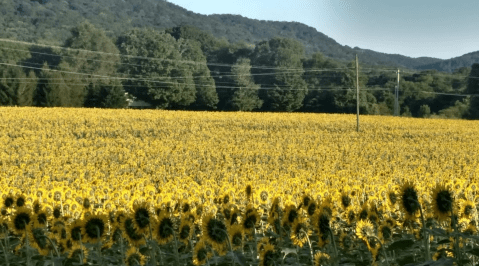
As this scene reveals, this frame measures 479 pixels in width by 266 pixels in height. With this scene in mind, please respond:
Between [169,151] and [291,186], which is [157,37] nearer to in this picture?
[169,151]

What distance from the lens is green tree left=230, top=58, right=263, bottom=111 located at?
70.6m

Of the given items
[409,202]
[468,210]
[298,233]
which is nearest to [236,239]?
[298,233]

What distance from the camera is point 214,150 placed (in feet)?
74.6

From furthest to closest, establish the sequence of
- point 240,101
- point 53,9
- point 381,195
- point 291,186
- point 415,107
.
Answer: point 53,9 < point 415,107 < point 240,101 < point 291,186 < point 381,195

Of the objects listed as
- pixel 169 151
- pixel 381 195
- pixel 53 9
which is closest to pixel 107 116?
pixel 169 151

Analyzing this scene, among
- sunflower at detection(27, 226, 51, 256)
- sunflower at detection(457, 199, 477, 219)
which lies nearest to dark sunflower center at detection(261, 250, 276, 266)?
sunflower at detection(27, 226, 51, 256)

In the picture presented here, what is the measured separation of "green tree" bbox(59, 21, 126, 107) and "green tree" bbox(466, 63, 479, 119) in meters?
34.3

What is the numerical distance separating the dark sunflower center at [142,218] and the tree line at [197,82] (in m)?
49.9

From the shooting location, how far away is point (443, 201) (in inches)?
120

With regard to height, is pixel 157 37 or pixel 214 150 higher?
pixel 157 37

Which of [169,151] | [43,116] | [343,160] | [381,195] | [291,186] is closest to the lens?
[381,195]

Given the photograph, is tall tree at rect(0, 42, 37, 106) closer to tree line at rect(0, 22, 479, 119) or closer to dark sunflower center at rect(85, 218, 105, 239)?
tree line at rect(0, 22, 479, 119)

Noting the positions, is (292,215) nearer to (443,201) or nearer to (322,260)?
(322,260)

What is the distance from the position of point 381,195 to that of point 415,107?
70.5m
